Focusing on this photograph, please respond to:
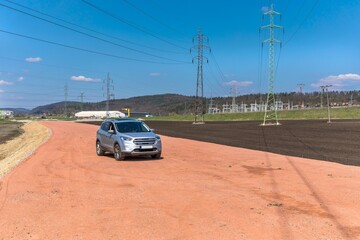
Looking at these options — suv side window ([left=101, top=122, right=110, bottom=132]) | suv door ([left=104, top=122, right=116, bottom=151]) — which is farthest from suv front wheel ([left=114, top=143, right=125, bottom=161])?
suv side window ([left=101, top=122, right=110, bottom=132])

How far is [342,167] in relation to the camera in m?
14.4

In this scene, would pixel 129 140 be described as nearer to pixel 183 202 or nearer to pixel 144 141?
pixel 144 141

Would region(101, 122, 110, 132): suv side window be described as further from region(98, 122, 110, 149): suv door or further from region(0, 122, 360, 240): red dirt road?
region(0, 122, 360, 240): red dirt road

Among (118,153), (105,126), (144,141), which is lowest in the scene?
(118,153)

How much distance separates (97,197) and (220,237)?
166 inches

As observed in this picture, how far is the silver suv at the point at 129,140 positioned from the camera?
17688 millimetres

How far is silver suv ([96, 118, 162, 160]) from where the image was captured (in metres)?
17.7

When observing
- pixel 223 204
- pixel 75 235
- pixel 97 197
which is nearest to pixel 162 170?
pixel 97 197

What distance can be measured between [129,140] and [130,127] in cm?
156

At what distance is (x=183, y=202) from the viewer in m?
9.04

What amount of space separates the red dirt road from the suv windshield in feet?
11.7

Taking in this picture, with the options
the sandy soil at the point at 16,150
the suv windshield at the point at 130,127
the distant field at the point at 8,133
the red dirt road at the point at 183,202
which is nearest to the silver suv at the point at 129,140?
the suv windshield at the point at 130,127

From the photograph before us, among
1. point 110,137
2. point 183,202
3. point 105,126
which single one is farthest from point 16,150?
point 183,202

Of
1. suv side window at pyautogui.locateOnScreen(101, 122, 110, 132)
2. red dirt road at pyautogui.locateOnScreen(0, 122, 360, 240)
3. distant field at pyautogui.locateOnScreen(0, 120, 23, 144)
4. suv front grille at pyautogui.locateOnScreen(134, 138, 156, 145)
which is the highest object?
suv side window at pyautogui.locateOnScreen(101, 122, 110, 132)
